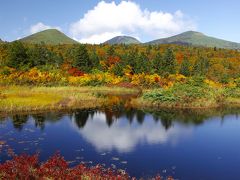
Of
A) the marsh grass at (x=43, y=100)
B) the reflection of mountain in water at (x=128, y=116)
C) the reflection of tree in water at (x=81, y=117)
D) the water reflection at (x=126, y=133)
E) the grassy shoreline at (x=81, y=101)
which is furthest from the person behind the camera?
the grassy shoreline at (x=81, y=101)

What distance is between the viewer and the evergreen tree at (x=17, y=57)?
7775cm

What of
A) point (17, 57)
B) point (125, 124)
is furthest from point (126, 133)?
point (17, 57)

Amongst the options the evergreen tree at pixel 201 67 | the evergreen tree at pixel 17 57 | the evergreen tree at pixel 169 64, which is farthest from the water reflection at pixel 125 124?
the evergreen tree at pixel 201 67

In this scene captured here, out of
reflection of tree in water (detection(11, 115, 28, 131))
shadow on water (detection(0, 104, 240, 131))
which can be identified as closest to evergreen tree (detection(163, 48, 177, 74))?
shadow on water (detection(0, 104, 240, 131))

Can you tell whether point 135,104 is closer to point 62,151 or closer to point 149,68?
point 62,151

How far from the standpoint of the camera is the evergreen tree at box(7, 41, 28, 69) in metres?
77.8

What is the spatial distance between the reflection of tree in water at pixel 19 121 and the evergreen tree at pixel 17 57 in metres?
44.6

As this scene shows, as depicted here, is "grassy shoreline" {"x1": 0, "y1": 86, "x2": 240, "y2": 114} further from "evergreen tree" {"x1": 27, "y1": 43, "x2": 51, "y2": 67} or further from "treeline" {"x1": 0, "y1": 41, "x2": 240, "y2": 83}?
"evergreen tree" {"x1": 27, "y1": 43, "x2": 51, "y2": 67}

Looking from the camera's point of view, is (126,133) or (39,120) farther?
(39,120)

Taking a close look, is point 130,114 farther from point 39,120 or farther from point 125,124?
point 39,120

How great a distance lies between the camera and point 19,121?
3378 cm

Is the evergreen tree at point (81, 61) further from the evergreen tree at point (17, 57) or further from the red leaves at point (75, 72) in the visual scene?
the evergreen tree at point (17, 57)

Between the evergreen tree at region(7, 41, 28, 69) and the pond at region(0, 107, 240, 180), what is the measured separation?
1671 inches

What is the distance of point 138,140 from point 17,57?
2307 inches
